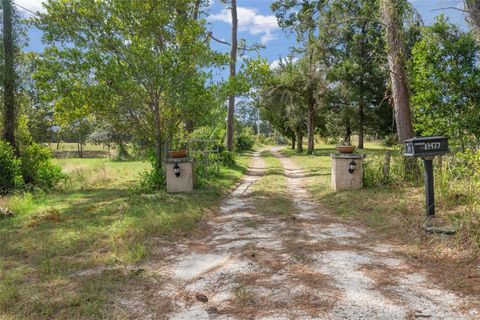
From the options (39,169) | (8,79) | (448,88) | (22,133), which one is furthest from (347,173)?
(8,79)

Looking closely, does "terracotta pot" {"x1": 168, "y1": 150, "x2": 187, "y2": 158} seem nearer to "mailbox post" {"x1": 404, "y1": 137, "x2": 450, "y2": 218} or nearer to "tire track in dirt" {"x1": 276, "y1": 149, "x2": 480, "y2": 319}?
"tire track in dirt" {"x1": 276, "y1": 149, "x2": 480, "y2": 319}

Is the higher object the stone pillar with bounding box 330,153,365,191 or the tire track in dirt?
the stone pillar with bounding box 330,153,365,191

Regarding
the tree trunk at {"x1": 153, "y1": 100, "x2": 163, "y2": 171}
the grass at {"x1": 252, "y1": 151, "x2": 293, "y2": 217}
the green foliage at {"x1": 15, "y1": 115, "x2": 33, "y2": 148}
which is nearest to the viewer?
the grass at {"x1": 252, "y1": 151, "x2": 293, "y2": 217}

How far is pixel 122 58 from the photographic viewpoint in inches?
354

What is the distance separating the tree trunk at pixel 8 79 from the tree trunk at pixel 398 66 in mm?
11092

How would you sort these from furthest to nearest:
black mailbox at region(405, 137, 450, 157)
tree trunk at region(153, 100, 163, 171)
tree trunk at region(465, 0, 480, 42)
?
1. tree trunk at region(153, 100, 163, 171)
2. tree trunk at region(465, 0, 480, 42)
3. black mailbox at region(405, 137, 450, 157)

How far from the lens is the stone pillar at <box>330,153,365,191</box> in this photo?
873 cm

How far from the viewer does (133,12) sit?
347 inches

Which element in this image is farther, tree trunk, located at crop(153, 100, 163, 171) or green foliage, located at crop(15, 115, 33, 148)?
green foliage, located at crop(15, 115, 33, 148)

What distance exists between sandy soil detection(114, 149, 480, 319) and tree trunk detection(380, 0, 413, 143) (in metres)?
4.43

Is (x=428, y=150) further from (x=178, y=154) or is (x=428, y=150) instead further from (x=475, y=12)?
(x=178, y=154)

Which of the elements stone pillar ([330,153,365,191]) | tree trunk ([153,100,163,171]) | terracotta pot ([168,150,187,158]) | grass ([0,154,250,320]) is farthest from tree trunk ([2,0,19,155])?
stone pillar ([330,153,365,191])

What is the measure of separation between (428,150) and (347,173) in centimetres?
377

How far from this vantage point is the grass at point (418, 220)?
12.7ft
